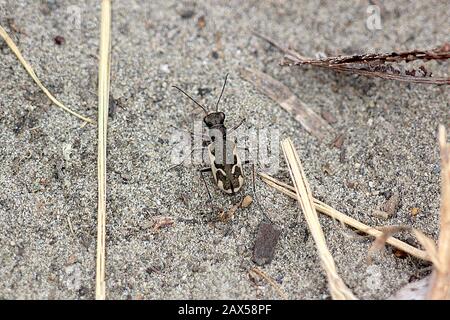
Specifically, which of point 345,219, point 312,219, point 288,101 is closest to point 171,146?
point 288,101

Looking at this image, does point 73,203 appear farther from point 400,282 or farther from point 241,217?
point 400,282

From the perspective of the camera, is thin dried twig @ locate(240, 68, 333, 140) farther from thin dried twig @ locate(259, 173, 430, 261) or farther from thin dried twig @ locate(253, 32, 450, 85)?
thin dried twig @ locate(259, 173, 430, 261)

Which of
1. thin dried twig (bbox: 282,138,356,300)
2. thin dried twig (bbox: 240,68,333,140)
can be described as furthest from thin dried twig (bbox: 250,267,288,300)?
thin dried twig (bbox: 240,68,333,140)

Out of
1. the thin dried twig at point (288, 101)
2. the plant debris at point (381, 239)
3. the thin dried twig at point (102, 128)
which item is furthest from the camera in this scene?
the thin dried twig at point (288, 101)

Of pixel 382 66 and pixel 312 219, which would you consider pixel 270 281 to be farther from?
pixel 382 66

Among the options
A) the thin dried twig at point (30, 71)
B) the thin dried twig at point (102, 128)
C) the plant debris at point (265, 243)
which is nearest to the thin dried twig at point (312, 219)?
the plant debris at point (265, 243)

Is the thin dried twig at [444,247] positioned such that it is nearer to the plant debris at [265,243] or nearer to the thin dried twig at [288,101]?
the plant debris at [265,243]

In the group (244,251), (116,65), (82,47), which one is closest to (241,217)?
(244,251)
